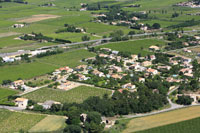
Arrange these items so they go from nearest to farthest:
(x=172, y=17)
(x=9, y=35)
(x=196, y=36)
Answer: (x=196, y=36) < (x=9, y=35) < (x=172, y=17)

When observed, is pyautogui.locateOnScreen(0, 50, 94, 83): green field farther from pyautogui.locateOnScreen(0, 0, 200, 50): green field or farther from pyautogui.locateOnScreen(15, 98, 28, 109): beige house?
pyautogui.locateOnScreen(0, 0, 200, 50): green field

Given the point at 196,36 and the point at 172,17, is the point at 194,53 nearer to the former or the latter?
the point at 196,36

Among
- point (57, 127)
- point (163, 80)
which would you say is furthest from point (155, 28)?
point (57, 127)

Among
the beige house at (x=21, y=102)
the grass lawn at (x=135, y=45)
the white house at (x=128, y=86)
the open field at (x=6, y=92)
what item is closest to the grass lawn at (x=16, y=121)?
the beige house at (x=21, y=102)

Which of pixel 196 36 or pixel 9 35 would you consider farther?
pixel 9 35

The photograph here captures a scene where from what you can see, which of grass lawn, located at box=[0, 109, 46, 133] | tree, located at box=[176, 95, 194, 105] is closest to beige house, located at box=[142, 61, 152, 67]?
tree, located at box=[176, 95, 194, 105]

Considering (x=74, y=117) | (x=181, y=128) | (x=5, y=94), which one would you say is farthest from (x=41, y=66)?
(x=181, y=128)

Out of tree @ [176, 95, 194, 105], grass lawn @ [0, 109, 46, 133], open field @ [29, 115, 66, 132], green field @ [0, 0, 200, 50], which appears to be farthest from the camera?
green field @ [0, 0, 200, 50]
